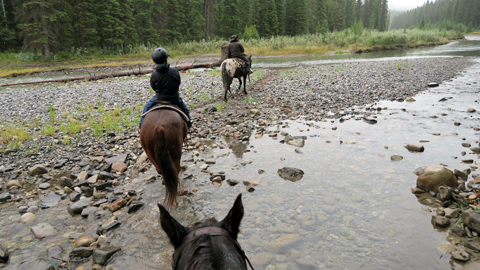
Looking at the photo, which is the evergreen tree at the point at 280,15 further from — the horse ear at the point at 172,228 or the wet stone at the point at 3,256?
the horse ear at the point at 172,228

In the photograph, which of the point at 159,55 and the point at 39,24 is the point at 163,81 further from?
the point at 39,24

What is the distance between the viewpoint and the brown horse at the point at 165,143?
3.90 meters

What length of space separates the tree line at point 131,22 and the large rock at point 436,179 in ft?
127

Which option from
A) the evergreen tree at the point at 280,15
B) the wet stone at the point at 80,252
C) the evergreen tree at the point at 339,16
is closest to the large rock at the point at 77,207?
the wet stone at the point at 80,252

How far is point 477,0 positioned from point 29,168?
146 metres

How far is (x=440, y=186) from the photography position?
394 centimetres

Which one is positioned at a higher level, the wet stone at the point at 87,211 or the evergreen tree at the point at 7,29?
the evergreen tree at the point at 7,29

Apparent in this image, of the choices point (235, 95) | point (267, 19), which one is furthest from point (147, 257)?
point (267, 19)

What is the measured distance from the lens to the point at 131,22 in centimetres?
3875

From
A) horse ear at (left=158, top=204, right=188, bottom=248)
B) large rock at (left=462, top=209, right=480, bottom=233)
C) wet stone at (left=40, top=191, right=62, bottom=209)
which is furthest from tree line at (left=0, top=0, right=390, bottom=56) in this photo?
large rock at (left=462, top=209, right=480, bottom=233)

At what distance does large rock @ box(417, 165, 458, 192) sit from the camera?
4.00 meters

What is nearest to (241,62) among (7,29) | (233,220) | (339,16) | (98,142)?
(98,142)

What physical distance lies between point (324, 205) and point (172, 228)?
3.22 meters

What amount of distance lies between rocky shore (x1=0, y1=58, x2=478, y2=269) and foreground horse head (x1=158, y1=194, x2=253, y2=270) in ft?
7.65
